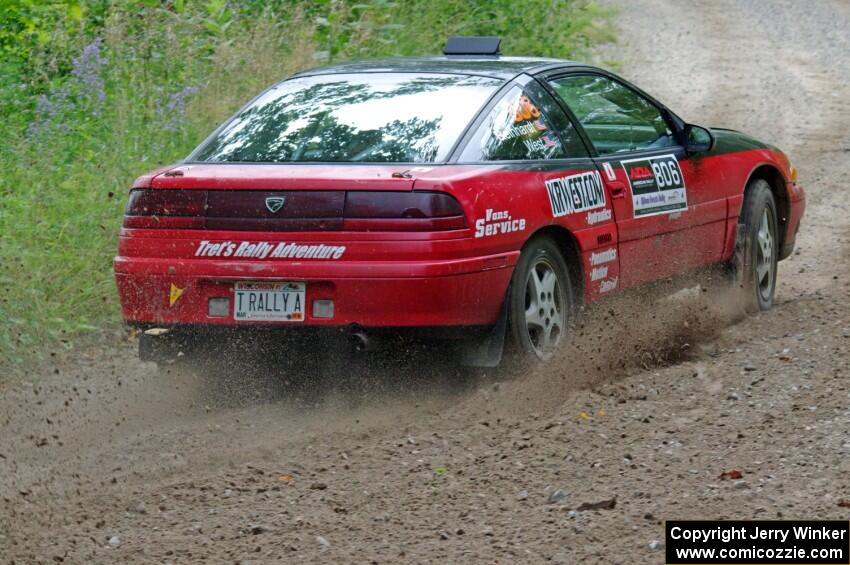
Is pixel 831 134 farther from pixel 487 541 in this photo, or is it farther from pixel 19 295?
pixel 487 541

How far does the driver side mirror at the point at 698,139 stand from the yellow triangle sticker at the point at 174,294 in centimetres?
314

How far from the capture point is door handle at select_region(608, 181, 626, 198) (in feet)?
22.5

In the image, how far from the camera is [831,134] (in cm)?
1553

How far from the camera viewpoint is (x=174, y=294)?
5918 mm

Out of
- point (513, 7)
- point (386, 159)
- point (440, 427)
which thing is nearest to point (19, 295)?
point (386, 159)

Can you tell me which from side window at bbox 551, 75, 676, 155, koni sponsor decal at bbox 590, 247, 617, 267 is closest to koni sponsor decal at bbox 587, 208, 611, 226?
koni sponsor decal at bbox 590, 247, 617, 267

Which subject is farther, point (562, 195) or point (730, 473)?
point (562, 195)

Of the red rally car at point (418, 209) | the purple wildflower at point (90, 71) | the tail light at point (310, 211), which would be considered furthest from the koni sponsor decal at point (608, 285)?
the purple wildflower at point (90, 71)

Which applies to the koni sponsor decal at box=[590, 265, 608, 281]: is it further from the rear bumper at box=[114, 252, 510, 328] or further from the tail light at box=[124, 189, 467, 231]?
the tail light at box=[124, 189, 467, 231]

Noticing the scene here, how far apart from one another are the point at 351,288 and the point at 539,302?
104 cm

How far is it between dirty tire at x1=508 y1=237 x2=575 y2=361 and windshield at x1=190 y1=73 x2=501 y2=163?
2.14ft

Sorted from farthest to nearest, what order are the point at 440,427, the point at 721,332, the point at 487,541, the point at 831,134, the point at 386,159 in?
1. the point at 831,134
2. the point at 721,332
3. the point at 386,159
4. the point at 440,427
5. the point at 487,541

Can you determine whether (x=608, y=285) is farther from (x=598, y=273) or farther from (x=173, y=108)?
(x=173, y=108)

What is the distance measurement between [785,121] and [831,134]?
1066 mm
